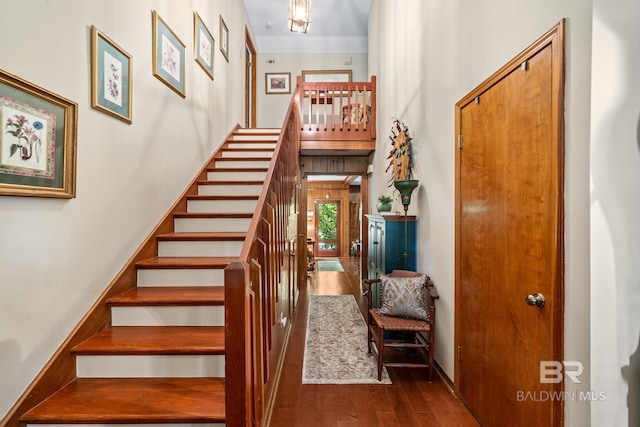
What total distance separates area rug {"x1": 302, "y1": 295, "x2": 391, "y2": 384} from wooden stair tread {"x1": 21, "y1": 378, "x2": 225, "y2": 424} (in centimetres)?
108

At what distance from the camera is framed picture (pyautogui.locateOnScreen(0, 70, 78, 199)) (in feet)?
4.40

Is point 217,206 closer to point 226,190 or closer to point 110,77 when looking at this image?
point 226,190

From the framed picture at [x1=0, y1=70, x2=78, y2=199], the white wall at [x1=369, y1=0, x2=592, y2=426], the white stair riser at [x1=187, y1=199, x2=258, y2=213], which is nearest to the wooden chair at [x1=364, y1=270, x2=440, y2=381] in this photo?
the white wall at [x1=369, y1=0, x2=592, y2=426]

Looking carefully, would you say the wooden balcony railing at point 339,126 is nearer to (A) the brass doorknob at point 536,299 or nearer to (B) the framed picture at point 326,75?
(B) the framed picture at point 326,75

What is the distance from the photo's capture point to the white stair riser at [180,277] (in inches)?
90.1

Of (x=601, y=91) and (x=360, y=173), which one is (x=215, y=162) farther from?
(x=601, y=91)

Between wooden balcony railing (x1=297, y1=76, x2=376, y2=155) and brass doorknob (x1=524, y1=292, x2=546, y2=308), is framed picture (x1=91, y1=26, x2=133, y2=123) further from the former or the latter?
wooden balcony railing (x1=297, y1=76, x2=376, y2=155)

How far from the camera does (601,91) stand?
1.14m

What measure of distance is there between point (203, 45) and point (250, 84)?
10.2 ft

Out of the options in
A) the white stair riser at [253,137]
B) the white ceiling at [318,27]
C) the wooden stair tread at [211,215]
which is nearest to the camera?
the wooden stair tread at [211,215]

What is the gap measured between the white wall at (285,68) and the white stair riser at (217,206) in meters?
4.35

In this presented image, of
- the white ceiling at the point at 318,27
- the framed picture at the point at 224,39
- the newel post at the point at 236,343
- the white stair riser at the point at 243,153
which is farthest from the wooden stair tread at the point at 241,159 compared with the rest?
the white ceiling at the point at 318,27

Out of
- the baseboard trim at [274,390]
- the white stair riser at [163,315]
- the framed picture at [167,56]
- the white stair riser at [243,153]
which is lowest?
the baseboard trim at [274,390]

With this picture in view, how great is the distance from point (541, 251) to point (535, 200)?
0.79 feet
